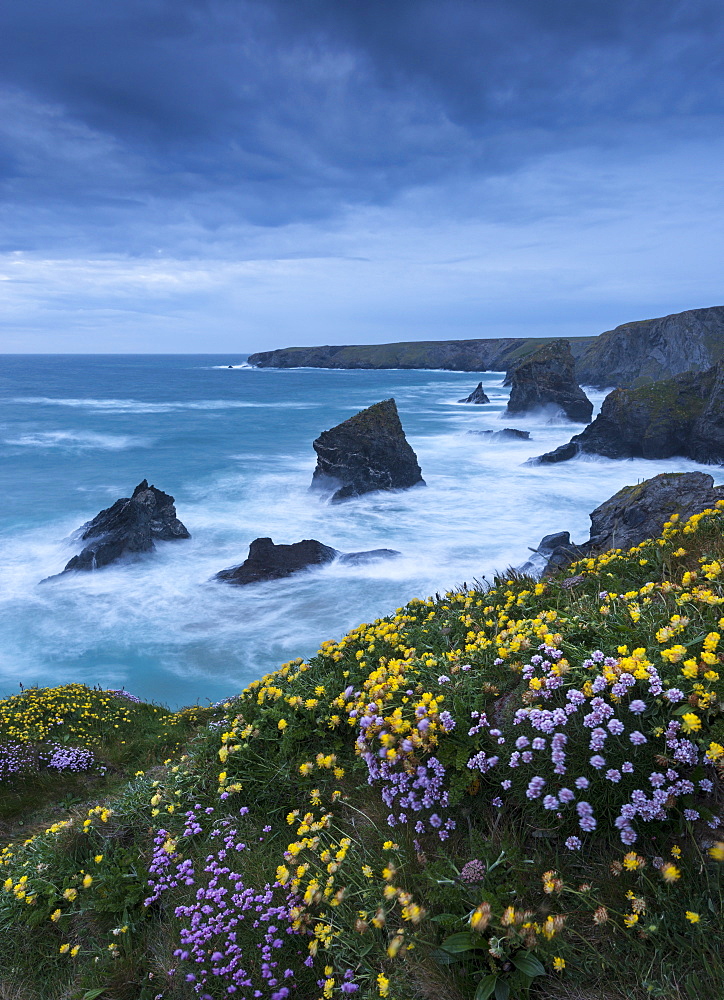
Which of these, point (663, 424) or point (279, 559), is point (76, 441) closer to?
point (279, 559)

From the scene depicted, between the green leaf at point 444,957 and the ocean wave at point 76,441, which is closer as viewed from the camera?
the green leaf at point 444,957

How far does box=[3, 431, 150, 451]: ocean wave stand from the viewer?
60.7m

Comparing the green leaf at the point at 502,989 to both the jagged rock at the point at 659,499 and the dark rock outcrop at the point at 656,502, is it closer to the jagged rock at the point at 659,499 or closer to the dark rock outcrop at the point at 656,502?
the dark rock outcrop at the point at 656,502

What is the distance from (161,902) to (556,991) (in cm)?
268

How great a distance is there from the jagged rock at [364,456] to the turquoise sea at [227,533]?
1.66 m

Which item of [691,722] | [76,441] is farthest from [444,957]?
[76,441]

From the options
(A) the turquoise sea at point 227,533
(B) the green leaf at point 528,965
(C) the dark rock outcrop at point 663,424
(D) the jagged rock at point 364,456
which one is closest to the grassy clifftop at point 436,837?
(B) the green leaf at point 528,965

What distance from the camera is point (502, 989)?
251 cm

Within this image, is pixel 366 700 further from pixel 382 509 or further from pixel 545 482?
pixel 545 482

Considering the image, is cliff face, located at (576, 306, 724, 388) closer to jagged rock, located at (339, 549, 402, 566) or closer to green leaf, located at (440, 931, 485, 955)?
jagged rock, located at (339, 549, 402, 566)

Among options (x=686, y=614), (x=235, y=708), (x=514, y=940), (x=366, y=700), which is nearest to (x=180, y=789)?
(x=235, y=708)

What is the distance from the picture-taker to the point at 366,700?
14.2ft

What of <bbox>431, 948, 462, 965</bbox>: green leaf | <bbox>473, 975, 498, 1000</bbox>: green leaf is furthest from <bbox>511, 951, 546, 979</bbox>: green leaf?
<bbox>431, 948, 462, 965</bbox>: green leaf

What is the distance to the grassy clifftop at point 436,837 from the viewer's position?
2.65 meters
